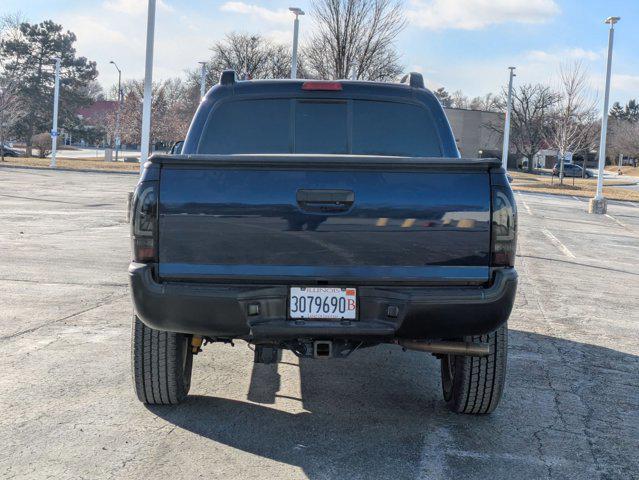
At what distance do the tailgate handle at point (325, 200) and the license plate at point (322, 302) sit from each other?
0.41 metres

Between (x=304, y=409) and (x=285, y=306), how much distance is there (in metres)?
1.12

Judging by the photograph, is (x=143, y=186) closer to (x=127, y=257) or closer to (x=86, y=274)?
(x=86, y=274)

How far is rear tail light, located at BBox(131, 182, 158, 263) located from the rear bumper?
0.07 metres

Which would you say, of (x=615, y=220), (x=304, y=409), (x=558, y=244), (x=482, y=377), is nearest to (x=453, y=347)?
(x=482, y=377)

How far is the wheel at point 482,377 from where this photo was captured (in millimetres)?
4535

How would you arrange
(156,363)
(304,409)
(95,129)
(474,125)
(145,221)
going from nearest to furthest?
(145,221) < (156,363) < (304,409) < (474,125) < (95,129)

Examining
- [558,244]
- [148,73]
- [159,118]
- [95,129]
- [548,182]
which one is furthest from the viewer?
[95,129]

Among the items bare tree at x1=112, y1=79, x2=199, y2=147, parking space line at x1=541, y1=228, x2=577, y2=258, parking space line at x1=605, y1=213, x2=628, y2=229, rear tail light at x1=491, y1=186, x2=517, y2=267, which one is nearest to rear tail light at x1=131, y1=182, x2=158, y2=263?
rear tail light at x1=491, y1=186, x2=517, y2=267

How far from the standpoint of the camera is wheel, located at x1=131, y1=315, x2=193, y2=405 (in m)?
4.47

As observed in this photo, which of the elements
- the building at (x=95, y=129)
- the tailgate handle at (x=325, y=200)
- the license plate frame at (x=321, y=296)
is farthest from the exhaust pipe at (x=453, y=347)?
the building at (x=95, y=129)

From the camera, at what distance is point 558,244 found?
1631cm

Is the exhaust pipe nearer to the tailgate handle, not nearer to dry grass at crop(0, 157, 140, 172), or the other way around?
the tailgate handle

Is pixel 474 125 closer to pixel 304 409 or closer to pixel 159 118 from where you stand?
pixel 159 118

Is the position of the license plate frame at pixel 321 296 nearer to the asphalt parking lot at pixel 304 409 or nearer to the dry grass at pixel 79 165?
the asphalt parking lot at pixel 304 409
